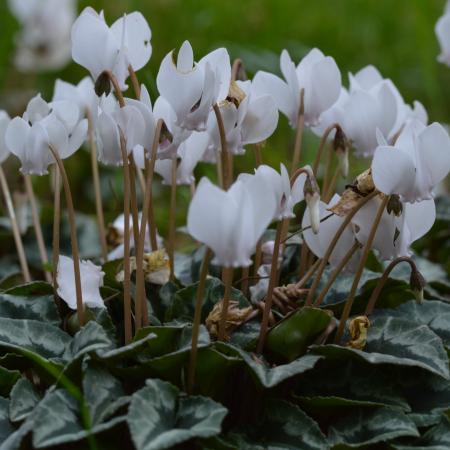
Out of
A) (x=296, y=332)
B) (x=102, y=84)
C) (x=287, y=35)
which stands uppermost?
(x=102, y=84)

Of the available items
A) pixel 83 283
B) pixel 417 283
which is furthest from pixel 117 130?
Answer: pixel 417 283

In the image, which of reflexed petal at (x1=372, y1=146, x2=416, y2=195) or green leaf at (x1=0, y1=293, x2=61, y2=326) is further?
green leaf at (x1=0, y1=293, x2=61, y2=326)

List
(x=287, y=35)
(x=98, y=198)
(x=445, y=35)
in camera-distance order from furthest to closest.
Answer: (x=287, y=35) → (x=445, y=35) → (x=98, y=198)

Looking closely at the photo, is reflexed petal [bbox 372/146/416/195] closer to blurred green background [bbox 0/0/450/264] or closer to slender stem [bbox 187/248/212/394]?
slender stem [bbox 187/248/212/394]

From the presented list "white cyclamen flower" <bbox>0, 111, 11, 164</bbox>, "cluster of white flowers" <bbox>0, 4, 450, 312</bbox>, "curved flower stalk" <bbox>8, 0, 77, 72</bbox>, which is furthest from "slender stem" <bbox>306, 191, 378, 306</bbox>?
"curved flower stalk" <bbox>8, 0, 77, 72</bbox>

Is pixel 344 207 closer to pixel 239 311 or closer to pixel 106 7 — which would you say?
pixel 239 311

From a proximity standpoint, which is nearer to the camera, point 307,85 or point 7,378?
point 7,378

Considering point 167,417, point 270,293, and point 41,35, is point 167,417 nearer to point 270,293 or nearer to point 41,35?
point 270,293

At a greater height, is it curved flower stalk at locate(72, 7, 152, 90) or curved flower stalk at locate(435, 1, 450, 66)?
curved flower stalk at locate(72, 7, 152, 90)
